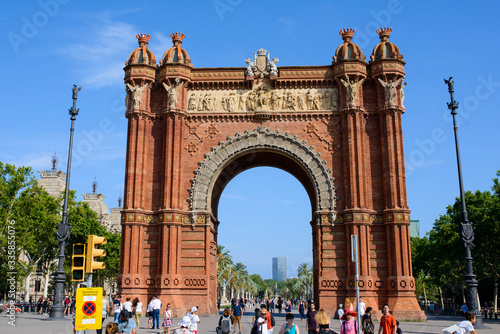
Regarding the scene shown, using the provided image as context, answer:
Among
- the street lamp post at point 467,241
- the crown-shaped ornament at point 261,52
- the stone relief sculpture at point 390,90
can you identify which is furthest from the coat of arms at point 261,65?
the street lamp post at point 467,241

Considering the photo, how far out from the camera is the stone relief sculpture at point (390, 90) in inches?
1221

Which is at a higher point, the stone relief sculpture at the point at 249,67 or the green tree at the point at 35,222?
the stone relief sculpture at the point at 249,67

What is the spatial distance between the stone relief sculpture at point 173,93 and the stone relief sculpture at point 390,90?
42.9 ft

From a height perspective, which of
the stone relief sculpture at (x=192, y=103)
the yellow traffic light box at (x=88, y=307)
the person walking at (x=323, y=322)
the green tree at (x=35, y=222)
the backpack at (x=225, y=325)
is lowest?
the backpack at (x=225, y=325)

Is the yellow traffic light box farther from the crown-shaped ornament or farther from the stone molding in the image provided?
the crown-shaped ornament

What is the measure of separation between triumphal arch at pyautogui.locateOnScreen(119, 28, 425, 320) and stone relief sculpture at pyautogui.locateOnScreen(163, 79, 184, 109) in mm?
69

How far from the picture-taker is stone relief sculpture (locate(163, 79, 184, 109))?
104 ft

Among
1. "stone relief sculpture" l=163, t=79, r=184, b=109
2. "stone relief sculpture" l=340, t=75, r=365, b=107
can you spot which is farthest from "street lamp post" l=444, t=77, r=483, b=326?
"stone relief sculpture" l=163, t=79, r=184, b=109

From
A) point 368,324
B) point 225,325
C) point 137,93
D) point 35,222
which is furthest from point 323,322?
point 35,222

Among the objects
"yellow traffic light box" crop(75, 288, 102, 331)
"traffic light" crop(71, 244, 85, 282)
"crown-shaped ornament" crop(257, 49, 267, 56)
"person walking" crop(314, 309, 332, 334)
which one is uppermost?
"crown-shaped ornament" crop(257, 49, 267, 56)

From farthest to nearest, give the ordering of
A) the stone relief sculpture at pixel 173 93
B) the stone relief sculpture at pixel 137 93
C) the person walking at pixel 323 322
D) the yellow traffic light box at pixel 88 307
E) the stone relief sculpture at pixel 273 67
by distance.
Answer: the stone relief sculpture at pixel 273 67 < the stone relief sculpture at pixel 137 93 < the stone relief sculpture at pixel 173 93 < the person walking at pixel 323 322 < the yellow traffic light box at pixel 88 307

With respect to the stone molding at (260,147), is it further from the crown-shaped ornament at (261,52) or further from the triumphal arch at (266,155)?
the crown-shaped ornament at (261,52)

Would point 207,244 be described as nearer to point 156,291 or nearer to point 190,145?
point 156,291

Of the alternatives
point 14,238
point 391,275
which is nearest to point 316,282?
point 391,275
